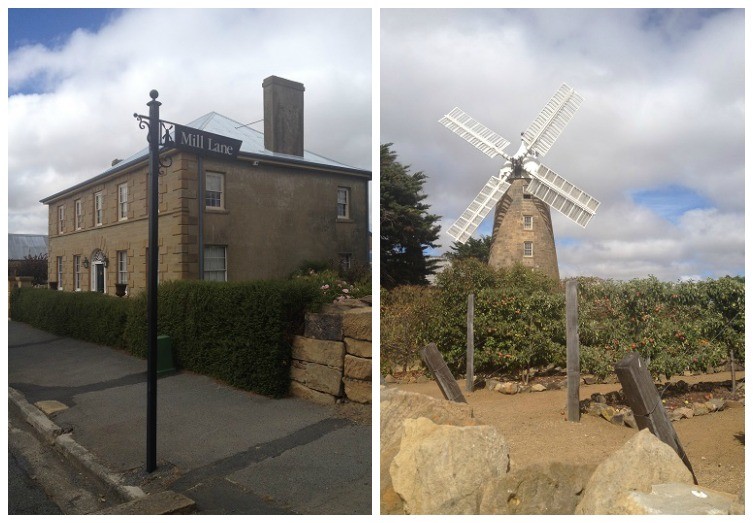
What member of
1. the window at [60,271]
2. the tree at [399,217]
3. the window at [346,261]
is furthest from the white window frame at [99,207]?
the tree at [399,217]

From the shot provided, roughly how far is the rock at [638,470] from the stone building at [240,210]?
1.98 m

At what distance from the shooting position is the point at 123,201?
5938 mm

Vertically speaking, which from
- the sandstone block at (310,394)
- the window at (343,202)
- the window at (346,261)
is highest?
the window at (343,202)

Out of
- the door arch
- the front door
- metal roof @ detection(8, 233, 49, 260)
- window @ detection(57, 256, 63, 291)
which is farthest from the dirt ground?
the front door

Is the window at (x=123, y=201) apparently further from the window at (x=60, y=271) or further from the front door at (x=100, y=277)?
the window at (x=60, y=271)

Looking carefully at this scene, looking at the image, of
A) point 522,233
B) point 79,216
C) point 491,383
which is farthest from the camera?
Answer: point 522,233

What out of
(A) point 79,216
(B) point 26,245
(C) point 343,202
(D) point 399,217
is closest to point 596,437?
(D) point 399,217

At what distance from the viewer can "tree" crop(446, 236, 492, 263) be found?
4.93m

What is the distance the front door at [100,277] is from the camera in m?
6.39

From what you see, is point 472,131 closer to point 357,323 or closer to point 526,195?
point 357,323

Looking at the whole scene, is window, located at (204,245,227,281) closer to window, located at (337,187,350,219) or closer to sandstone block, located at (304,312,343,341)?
sandstone block, located at (304,312,343,341)

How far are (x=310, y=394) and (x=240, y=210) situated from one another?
1817 mm

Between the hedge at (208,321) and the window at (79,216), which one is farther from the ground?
the window at (79,216)

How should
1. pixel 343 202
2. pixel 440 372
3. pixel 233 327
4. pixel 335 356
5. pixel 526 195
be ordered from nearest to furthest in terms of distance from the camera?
1. pixel 440 372
2. pixel 343 202
3. pixel 335 356
4. pixel 233 327
5. pixel 526 195
